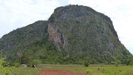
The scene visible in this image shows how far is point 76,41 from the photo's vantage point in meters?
151

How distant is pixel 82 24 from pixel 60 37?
2598 centimetres

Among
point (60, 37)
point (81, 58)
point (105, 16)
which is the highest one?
point (105, 16)

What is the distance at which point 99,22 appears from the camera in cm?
17762

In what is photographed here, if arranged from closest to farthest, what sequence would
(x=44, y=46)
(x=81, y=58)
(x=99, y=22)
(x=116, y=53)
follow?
1. (x=81, y=58)
2. (x=44, y=46)
3. (x=116, y=53)
4. (x=99, y=22)

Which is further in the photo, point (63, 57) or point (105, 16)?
point (105, 16)

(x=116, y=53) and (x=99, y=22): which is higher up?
(x=99, y=22)

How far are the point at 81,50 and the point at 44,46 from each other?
66.8 ft

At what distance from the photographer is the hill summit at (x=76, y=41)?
13462 centimetres

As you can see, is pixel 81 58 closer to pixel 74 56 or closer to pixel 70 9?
pixel 74 56

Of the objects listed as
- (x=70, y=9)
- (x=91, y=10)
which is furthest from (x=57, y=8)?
(x=91, y=10)

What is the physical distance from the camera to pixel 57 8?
19900 cm

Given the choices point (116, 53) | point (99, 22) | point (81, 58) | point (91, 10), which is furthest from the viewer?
point (91, 10)

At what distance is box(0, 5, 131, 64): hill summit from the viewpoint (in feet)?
442

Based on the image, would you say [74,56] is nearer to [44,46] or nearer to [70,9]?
[44,46]
